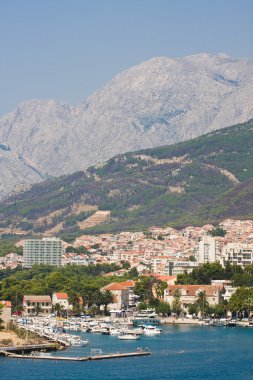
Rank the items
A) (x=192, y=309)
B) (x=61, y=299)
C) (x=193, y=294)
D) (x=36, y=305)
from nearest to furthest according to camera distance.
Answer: (x=192, y=309) < (x=193, y=294) < (x=36, y=305) < (x=61, y=299)

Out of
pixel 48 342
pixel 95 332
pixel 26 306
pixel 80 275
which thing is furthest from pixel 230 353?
pixel 80 275

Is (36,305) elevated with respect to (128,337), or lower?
elevated

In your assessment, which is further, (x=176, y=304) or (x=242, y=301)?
(x=176, y=304)

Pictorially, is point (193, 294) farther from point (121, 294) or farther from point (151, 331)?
point (151, 331)

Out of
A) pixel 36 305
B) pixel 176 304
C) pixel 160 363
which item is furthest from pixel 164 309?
pixel 160 363

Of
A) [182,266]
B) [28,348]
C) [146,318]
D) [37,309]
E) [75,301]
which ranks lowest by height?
[28,348]

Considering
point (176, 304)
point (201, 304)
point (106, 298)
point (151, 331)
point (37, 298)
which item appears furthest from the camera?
point (37, 298)
